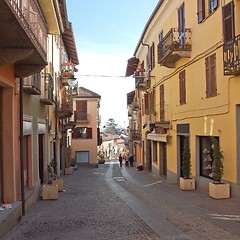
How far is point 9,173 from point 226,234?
5.23 m

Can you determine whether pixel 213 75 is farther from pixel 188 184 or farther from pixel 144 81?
pixel 144 81

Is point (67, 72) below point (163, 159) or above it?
above

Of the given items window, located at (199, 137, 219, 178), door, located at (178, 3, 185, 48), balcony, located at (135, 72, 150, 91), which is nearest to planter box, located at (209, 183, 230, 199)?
window, located at (199, 137, 219, 178)

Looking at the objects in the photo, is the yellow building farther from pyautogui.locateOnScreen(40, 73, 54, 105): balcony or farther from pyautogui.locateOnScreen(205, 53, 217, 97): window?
pyautogui.locateOnScreen(40, 73, 54, 105): balcony

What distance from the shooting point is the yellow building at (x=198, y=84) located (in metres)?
13.0

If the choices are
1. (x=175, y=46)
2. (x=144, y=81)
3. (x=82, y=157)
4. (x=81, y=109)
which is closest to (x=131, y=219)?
(x=175, y=46)

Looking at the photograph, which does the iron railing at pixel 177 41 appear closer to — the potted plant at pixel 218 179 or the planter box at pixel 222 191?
the potted plant at pixel 218 179

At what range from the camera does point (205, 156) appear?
16.6 m

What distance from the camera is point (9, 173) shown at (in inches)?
398

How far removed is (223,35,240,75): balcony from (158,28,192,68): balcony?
487 cm

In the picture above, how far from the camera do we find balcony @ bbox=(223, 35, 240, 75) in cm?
1202

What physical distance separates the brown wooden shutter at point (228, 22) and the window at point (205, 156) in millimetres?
4483

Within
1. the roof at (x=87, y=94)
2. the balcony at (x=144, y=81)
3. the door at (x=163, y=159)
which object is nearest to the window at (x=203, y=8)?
the door at (x=163, y=159)

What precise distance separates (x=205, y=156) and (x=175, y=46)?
488 cm
